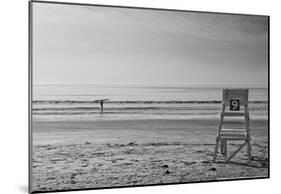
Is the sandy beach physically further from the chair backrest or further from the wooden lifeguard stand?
the chair backrest

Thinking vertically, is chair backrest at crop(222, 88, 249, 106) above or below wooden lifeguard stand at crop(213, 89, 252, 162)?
above

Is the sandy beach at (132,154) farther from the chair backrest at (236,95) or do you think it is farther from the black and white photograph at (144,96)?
the chair backrest at (236,95)

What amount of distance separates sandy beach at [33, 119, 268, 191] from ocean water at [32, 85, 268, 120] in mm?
84

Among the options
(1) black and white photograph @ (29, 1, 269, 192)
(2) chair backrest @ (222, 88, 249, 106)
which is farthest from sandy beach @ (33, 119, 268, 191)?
(2) chair backrest @ (222, 88, 249, 106)

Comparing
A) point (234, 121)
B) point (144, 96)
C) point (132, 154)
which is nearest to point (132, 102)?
point (144, 96)

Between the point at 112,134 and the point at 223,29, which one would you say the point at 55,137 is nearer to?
the point at 112,134

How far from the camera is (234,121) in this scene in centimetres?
624

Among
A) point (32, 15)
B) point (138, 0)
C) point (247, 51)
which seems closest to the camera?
point (32, 15)

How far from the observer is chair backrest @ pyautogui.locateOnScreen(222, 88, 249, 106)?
623 centimetres

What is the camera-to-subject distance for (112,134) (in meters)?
5.81

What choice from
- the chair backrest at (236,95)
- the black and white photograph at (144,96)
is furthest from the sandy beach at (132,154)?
the chair backrest at (236,95)

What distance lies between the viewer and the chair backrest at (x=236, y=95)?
20.4 ft
